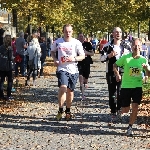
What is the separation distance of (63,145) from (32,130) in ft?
4.58

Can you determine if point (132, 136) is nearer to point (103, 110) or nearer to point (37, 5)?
point (103, 110)

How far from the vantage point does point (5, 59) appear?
1316cm

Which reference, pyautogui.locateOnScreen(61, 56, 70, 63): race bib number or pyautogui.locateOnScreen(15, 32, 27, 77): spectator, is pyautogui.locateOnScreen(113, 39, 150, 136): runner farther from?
pyautogui.locateOnScreen(15, 32, 27, 77): spectator

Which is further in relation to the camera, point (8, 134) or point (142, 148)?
point (8, 134)

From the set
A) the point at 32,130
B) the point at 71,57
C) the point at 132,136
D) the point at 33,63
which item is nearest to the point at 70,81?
the point at 71,57

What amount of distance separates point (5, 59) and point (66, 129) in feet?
15.0

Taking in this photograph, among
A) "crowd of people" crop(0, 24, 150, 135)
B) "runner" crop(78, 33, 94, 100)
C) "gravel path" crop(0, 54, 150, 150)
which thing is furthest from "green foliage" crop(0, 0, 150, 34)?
"crowd of people" crop(0, 24, 150, 135)

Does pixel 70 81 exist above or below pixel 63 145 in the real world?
above

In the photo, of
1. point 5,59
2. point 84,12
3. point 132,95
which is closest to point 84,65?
point 5,59

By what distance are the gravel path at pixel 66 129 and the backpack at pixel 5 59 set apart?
40.1 inches

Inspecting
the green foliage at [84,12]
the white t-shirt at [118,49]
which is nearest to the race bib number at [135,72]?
the white t-shirt at [118,49]

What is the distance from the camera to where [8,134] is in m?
8.77

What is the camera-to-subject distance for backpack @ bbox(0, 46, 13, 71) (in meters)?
13.1

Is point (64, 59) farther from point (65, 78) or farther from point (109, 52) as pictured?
point (109, 52)
